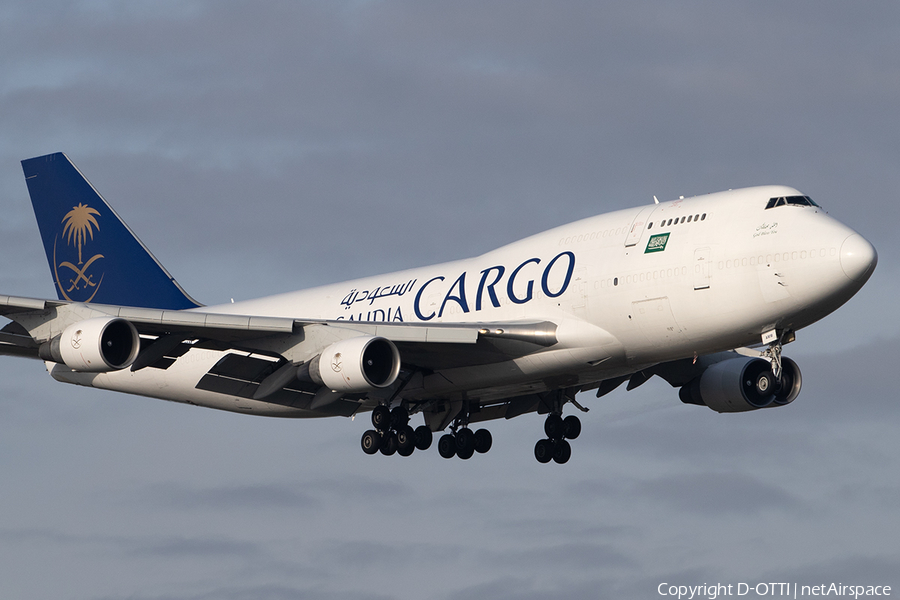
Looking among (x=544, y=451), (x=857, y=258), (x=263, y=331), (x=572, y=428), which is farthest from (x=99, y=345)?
(x=857, y=258)

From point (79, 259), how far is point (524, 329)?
19.2 m

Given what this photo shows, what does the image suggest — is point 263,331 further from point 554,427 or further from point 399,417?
point 554,427

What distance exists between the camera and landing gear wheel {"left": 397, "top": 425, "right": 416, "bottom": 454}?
33.4 metres

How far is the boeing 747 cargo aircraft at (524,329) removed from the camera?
2741 cm

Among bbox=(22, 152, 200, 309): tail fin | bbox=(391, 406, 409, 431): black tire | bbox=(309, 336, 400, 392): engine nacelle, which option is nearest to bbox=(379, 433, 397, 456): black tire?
bbox=(391, 406, 409, 431): black tire

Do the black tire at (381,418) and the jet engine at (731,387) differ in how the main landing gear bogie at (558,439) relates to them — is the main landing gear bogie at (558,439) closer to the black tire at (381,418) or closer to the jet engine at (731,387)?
the jet engine at (731,387)

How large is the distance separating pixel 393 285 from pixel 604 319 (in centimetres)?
826

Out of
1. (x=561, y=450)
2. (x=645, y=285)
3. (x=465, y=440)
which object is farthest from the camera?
(x=465, y=440)

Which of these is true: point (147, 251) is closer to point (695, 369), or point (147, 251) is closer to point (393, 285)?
point (393, 285)

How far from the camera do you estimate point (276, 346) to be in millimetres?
31406

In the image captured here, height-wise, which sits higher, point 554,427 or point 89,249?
point 89,249

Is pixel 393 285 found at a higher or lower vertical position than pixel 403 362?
higher

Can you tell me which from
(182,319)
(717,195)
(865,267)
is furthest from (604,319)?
(182,319)

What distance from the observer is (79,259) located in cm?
4188
